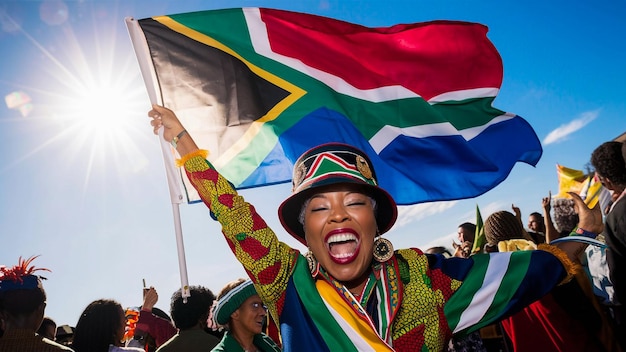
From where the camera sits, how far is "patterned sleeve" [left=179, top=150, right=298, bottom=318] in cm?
241

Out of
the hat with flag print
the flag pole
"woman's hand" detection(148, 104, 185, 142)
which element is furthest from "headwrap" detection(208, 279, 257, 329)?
"woman's hand" detection(148, 104, 185, 142)

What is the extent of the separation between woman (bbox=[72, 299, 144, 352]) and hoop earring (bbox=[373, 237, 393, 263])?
116 inches

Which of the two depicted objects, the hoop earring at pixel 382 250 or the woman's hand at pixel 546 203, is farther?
the woman's hand at pixel 546 203

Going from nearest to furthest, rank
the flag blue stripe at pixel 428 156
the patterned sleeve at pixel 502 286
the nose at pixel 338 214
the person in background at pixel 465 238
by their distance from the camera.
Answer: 1. the patterned sleeve at pixel 502 286
2. the nose at pixel 338 214
3. the flag blue stripe at pixel 428 156
4. the person in background at pixel 465 238

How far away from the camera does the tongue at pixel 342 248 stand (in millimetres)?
2572

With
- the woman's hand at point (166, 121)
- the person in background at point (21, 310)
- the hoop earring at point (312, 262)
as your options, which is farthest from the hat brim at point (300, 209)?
the person in background at point (21, 310)

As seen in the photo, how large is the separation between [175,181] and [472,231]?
15.5 ft

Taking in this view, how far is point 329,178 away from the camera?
259cm

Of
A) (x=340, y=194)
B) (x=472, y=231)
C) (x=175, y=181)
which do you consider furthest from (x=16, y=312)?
(x=472, y=231)

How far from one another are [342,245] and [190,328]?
2934 millimetres

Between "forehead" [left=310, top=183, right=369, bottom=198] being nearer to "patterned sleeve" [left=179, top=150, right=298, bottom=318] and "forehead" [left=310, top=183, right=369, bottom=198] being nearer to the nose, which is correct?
the nose

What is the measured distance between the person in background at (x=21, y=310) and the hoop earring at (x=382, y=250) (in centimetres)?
259

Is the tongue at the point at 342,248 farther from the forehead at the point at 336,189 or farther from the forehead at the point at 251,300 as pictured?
the forehead at the point at 251,300

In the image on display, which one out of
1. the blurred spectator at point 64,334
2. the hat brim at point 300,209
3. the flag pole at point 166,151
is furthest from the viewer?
the blurred spectator at point 64,334
